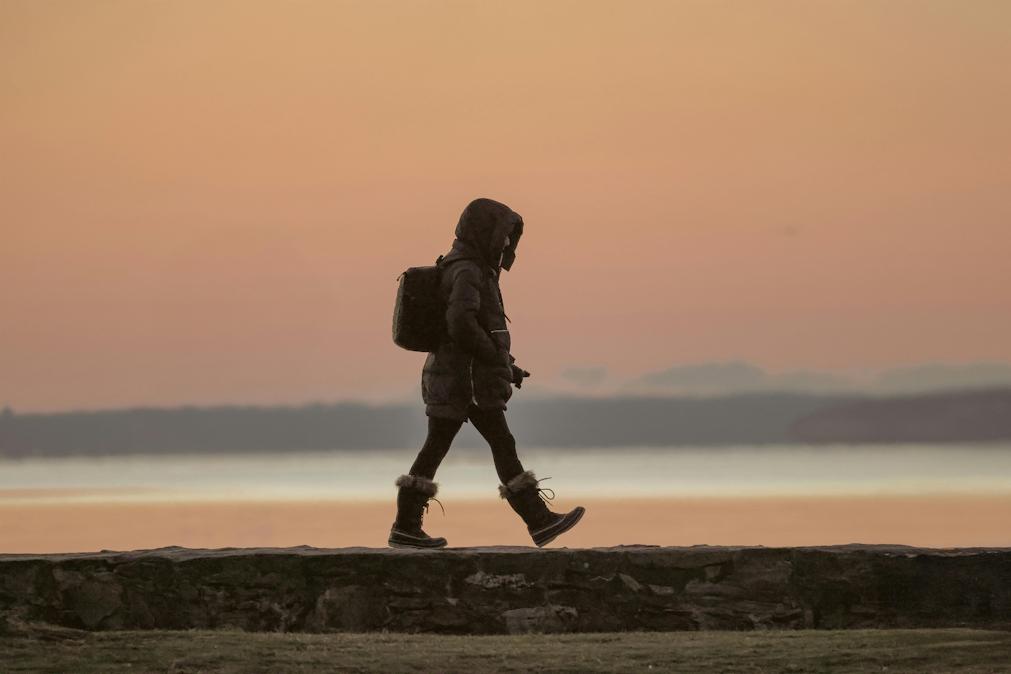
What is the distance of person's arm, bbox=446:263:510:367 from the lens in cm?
1027

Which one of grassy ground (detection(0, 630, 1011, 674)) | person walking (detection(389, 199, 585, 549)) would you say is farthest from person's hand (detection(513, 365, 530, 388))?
grassy ground (detection(0, 630, 1011, 674))

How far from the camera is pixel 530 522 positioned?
10477 mm

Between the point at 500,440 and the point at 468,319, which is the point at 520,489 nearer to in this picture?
the point at 500,440

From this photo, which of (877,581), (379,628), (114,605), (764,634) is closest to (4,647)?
(114,605)

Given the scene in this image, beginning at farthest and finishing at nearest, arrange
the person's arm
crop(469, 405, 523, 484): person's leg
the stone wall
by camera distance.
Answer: crop(469, 405, 523, 484): person's leg, the person's arm, the stone wall

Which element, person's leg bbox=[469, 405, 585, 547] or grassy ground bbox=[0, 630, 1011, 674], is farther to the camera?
person's leg bbox=[469, 405, 585, 547]

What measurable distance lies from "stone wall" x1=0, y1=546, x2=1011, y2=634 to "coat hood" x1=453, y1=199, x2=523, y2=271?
6.56 ft

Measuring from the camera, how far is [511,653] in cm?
841

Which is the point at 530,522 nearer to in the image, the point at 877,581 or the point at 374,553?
the point at 374,553

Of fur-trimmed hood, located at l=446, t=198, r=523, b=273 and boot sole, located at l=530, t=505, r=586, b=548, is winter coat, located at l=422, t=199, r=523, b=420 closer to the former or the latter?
fur-trimmed hood, located at l=446, t=198, r=523, b=273

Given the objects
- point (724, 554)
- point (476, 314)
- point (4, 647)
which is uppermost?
point (476, 314)

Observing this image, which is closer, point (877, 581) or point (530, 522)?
point (877, 581)

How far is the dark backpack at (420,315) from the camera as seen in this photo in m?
10.6

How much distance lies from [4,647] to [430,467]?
121 inches
